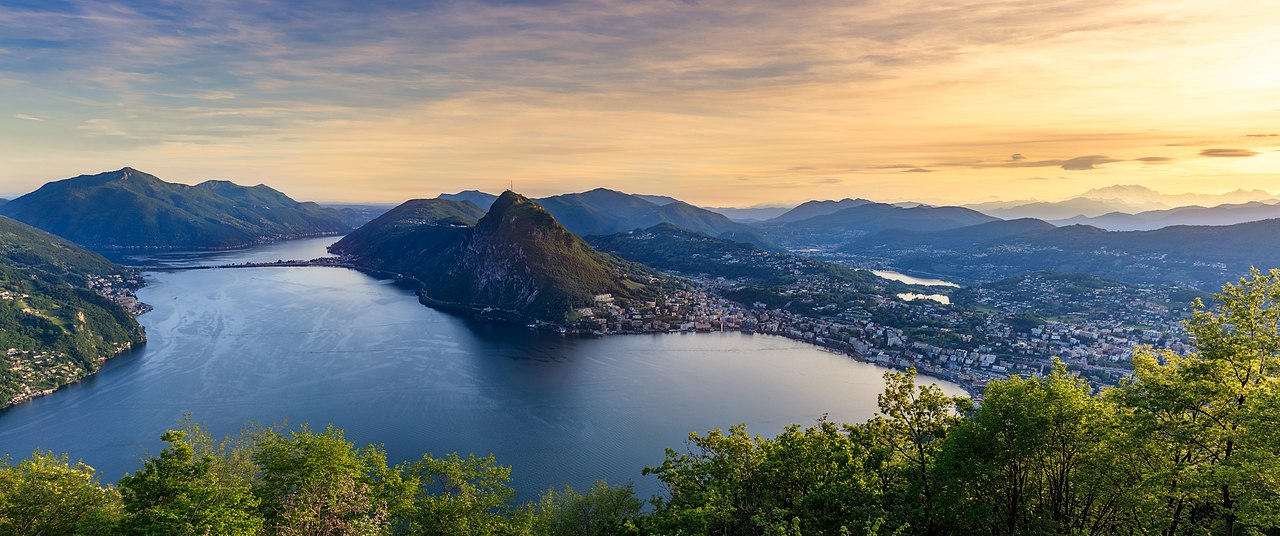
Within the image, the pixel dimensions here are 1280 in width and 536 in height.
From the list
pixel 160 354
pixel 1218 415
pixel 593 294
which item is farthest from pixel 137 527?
pixel 593 294

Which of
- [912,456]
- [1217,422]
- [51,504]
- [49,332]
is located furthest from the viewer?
[49,332]

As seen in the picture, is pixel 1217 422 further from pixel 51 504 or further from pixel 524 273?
pixel 524 273

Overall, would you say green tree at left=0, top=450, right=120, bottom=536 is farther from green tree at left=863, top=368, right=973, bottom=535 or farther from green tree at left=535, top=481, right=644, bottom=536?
green tree at left=863, top=368, right=973, bottom=535

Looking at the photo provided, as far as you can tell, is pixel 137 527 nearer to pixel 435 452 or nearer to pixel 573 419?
pixel 435 452

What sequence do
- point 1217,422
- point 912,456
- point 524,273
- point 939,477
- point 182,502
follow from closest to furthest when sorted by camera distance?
point 1217,422
point 182,502
point 939,477
point 912,456
point 524,273

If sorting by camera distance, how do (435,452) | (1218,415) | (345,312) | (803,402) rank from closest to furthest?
(1218,415)
(435,452)
(803,402)
(345,312)

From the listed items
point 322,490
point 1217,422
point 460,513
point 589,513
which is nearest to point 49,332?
point 589,513
